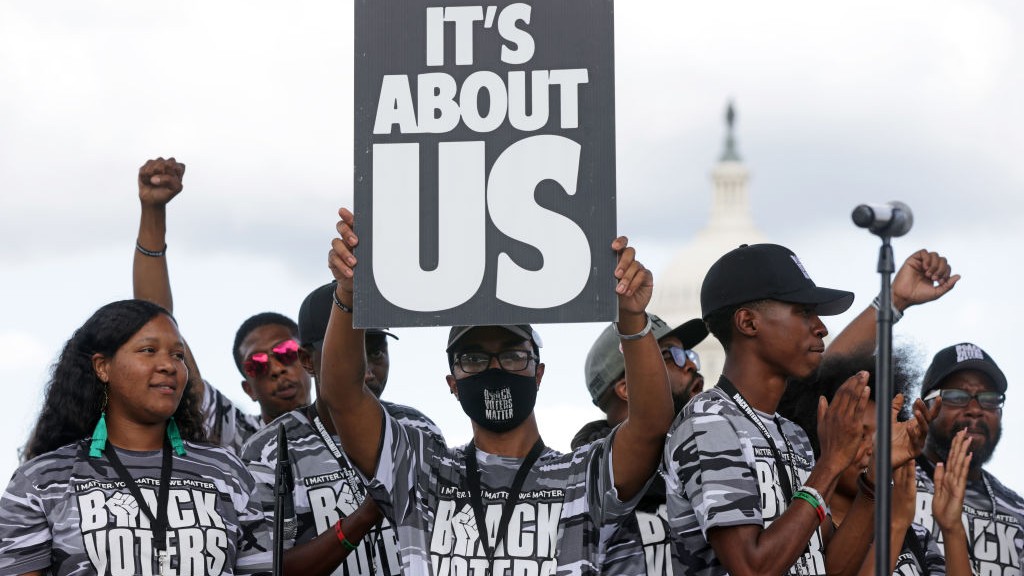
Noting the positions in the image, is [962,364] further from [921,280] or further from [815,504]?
[815,504]

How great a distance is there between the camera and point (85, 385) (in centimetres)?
681

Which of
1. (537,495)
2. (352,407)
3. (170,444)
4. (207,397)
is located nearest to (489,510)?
(537,495)

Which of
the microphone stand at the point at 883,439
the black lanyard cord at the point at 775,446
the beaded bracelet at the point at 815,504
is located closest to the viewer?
the microphone stand at the point at 883,439

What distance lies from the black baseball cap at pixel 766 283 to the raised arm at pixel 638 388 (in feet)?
1.52

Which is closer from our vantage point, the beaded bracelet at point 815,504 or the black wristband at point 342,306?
the beaded bracelet at point 815,504

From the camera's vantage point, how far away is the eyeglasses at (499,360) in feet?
22.5

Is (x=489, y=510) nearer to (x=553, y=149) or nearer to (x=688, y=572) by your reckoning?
(x=688, y=572)

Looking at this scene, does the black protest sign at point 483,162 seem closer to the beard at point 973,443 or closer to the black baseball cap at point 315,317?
the black baseball cap at point 315,317

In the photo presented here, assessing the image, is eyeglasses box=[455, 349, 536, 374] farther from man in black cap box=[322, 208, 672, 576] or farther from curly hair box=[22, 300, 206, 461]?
curly hair box=[22, 300, 206, 461]

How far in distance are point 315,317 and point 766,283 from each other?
229 centimetres

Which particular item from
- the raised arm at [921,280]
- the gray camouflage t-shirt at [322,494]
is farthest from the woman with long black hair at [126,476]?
the raised arm at [921,280]

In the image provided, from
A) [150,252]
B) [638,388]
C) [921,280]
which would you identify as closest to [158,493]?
[638,388]

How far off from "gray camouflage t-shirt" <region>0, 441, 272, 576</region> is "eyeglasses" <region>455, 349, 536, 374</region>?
104 centimetres

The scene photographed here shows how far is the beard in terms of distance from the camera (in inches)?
332
